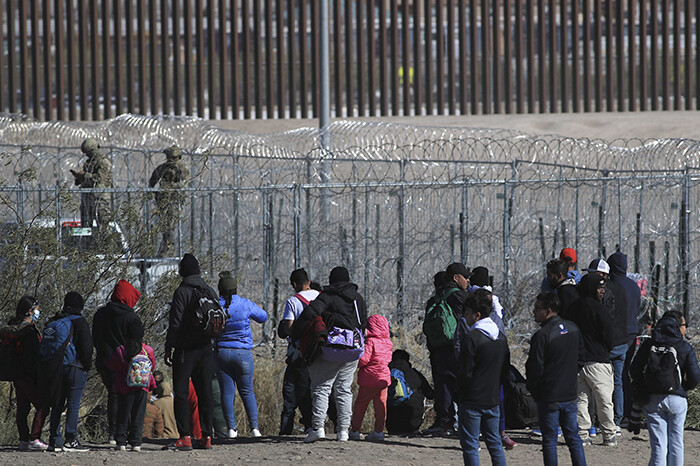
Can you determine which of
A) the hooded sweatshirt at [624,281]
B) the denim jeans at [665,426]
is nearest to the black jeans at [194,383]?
the denim jeans at [665,426]

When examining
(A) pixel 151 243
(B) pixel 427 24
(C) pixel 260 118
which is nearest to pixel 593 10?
(B) pixel 427 24

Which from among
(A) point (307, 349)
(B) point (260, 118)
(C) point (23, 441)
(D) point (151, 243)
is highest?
(B) point (260, 118)

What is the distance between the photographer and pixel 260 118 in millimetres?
30938

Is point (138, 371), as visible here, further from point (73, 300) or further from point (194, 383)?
point (73, 300)

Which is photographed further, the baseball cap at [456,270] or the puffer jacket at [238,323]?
the puffer jacket at [238,323]

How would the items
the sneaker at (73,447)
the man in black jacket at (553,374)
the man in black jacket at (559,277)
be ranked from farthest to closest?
the man in black jacket at (559,277)
the sneaker at (73,447)
the man in black jacket at (553,374)

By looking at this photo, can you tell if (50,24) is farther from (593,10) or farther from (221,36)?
(593,10)

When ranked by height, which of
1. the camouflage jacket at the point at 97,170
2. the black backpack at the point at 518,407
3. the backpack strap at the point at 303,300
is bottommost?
the black backpack at the point at 518,407

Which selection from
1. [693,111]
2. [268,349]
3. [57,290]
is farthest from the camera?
[693,111]

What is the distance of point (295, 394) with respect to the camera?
813cm

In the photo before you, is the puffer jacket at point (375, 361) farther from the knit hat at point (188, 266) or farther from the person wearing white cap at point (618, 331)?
the person wearing white cap at point (618, 331)

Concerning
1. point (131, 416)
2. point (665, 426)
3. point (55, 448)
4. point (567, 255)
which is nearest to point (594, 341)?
point (665, 426)

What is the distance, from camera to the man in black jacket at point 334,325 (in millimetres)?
7484

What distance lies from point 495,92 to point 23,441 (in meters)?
24.7
